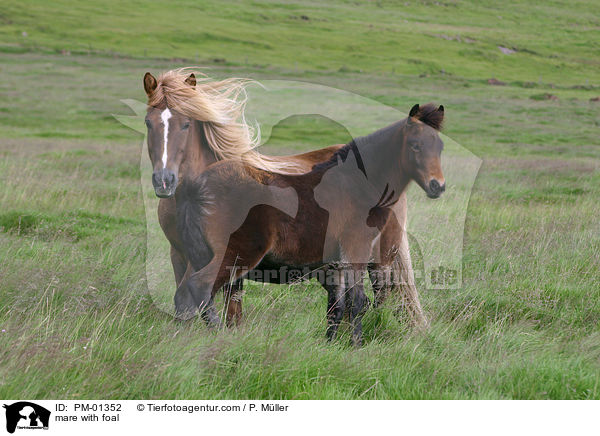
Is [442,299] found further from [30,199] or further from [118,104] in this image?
[118,104]

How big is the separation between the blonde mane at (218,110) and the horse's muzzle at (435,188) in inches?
48.7

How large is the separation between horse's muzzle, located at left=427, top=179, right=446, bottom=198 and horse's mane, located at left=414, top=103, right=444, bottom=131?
0.45m

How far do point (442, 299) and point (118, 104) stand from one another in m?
31.3

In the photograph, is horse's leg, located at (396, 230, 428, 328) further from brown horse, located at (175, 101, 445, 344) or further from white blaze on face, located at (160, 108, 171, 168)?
white blaze on face, located at (160, 108, 171, 168)

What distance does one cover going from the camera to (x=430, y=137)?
169 inches

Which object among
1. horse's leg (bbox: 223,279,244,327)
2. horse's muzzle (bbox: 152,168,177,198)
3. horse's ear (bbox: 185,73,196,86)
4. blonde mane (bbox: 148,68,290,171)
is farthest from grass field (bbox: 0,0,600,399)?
horse's ear (bbox: 185,73,196,86)

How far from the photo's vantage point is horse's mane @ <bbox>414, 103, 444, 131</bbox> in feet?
14.1

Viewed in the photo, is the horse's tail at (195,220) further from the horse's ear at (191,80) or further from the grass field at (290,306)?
the horse's ear at (191,80)

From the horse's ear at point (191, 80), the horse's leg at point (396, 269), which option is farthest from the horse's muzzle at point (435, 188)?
the horse's ear at point (191, 80)

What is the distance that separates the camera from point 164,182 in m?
3.91

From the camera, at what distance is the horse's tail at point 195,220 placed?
4.27 metres

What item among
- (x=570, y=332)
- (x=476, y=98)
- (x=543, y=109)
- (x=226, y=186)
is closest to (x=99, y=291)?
(x=226, y=186)

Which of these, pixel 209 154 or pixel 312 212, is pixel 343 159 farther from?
pixel 209 154

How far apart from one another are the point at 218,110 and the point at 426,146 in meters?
1.68
